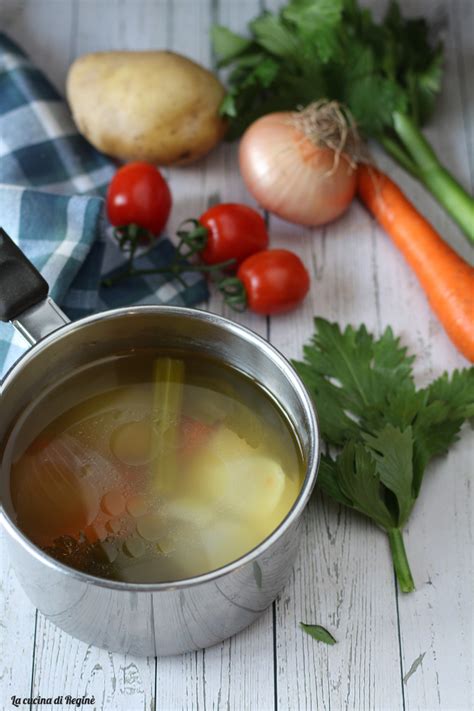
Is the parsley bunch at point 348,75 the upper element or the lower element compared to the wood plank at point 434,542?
upper

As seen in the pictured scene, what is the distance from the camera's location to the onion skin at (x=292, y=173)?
1.65 m

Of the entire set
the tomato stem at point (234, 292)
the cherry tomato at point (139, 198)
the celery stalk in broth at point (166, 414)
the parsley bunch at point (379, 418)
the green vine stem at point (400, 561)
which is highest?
the cherry tomato at point (139, 198)

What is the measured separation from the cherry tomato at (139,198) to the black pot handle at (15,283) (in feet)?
1.45

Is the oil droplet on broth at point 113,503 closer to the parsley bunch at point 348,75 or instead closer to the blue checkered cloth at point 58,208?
the blue checkered cloth at point 58,208

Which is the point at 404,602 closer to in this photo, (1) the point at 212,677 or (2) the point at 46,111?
(1) the point at 212,677

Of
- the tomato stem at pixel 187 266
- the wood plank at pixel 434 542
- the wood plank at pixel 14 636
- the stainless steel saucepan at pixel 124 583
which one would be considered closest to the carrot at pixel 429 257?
the wood plank at pixel 434 542

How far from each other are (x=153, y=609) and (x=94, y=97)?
41.2 inches

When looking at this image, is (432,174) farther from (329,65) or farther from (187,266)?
(187,266)

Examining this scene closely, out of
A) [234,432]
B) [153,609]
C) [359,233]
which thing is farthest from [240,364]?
[359,233]

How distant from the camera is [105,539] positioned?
1.13 meters

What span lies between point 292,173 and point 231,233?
16cm

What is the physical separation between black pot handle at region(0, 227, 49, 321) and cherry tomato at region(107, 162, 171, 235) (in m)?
0.44

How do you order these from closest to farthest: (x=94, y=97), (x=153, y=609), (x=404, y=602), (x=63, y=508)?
(x=153, y=609)
(x=63, y=508)
(x=404, y=602)
(x=94, y=97)

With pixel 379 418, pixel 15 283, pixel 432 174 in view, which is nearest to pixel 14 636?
pixel 15 283
